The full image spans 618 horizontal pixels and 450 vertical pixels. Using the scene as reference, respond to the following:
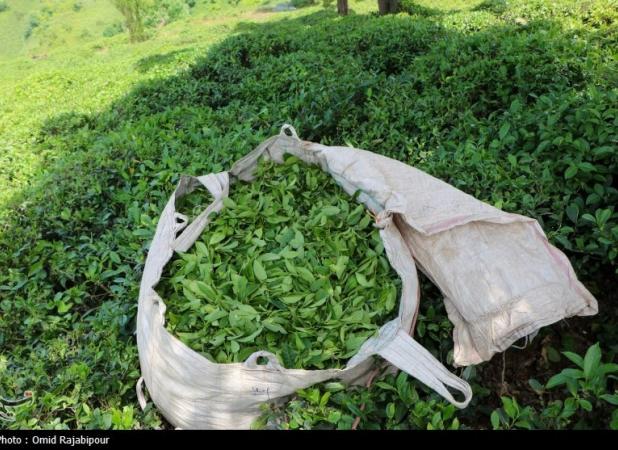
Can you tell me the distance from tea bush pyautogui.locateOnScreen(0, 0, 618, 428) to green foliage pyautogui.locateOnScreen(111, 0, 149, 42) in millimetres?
13292

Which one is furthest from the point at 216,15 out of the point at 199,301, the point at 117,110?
the point at 199,301

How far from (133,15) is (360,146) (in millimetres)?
16237

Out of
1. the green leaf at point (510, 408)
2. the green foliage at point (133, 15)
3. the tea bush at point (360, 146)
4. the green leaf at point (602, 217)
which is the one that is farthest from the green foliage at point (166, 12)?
the green leaf at point (510, 408)

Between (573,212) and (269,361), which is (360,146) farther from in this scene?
(269,361)

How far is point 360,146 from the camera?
101 inches

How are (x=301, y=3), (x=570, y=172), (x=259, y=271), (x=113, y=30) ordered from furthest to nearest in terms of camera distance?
1. (x=113, y=30)
2. (x=301, y=3)
3. (x=570, y=172)
4. (x=259, y=271)

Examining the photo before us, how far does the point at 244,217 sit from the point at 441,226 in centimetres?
78

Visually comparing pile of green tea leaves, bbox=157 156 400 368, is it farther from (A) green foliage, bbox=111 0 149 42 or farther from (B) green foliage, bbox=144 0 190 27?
(B) green foliage, bbox=144 0 190 27

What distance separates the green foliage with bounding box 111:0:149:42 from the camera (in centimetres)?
1574

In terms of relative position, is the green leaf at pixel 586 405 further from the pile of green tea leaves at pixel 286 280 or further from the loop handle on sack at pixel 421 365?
the pile of green tea leaves at pixel 286 280

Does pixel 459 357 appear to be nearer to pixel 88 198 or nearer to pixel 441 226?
pixel 441 226

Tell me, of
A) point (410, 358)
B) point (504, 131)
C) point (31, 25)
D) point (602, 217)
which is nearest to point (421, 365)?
point (410, 358)

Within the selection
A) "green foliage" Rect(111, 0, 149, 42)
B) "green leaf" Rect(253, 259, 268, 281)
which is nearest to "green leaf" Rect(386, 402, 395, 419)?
"green leaf" Rect(253, 259, 268, 281)

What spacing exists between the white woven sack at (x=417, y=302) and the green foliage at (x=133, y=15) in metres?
16.2
